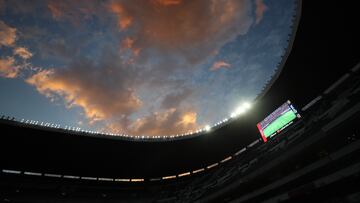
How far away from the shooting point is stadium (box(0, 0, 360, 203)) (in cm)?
838

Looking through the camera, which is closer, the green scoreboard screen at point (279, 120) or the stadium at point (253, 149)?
the stadium at point (253, 149)

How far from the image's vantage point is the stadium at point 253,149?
27.5ft

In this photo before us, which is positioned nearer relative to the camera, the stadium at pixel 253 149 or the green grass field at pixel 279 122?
the stadium at pixel 253 149

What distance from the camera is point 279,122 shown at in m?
17.2

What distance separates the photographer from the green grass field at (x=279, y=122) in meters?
16.4

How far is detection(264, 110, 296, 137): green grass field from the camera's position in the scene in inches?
647

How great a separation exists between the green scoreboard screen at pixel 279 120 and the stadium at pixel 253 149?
3.2 inches

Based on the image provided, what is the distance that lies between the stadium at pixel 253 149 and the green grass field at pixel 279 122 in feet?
0.28

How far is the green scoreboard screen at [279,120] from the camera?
1642cm

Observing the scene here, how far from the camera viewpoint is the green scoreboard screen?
1642 cm

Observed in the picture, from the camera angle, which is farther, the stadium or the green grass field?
the green grass field

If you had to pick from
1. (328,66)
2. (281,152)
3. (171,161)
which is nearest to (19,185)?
(171,161)

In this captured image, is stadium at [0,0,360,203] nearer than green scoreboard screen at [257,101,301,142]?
Yes

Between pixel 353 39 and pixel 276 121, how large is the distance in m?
8.68
